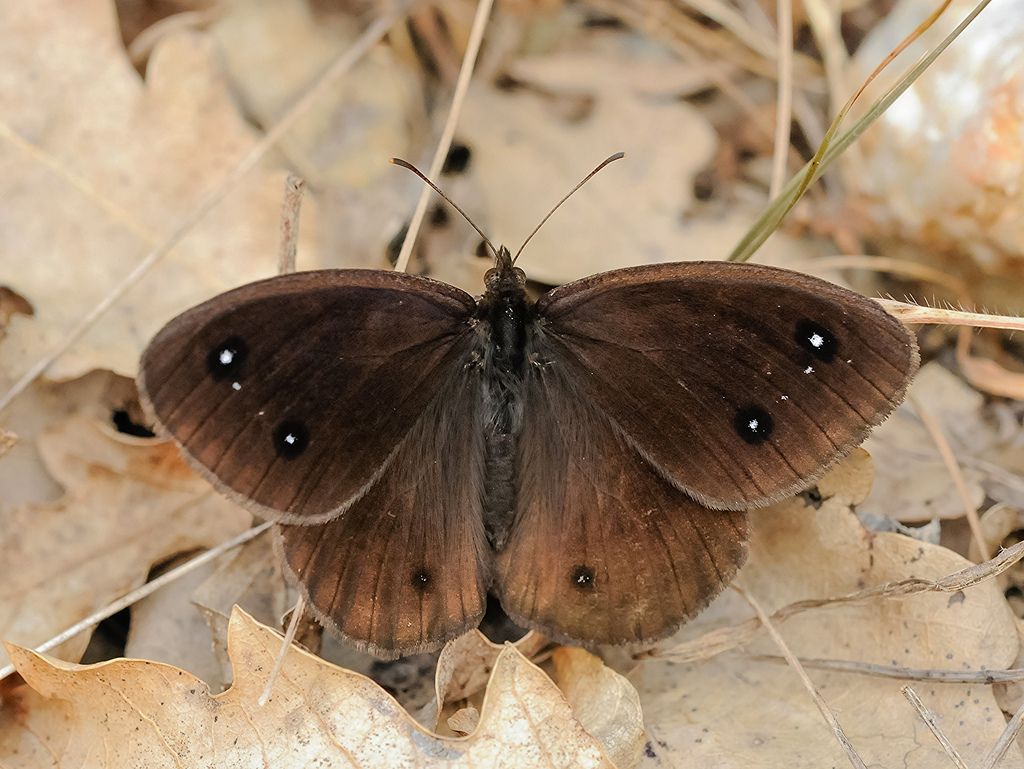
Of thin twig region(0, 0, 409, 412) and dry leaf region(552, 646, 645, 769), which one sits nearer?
dry leaf region(552, 646, 645, 769)

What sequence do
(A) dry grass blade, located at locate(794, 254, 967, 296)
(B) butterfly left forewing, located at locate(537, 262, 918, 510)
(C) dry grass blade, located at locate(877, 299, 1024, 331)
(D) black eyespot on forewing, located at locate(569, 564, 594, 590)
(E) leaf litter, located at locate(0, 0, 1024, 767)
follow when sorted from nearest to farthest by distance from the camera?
(B) butterfly left forewing, located at locate(537, 262, 918, 510), (E) leaf litter, located at locate(0, 0, 1024, 767), (D) black eyespot on forewing, located at locate(569, 564, 594, 590), (C) dry grass blade, located at locate(877, 299, 1024, 331), (A) dry grass blade, located at locate(794, 254, 967, 296)

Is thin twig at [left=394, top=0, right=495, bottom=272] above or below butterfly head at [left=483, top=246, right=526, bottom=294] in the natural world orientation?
above

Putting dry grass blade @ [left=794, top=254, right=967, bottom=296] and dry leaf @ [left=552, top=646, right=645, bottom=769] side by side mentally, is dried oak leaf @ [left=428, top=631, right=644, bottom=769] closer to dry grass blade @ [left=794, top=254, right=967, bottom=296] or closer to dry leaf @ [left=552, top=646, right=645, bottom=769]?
dry leaf @ [left=552, top=646, right=645, bottom=769]

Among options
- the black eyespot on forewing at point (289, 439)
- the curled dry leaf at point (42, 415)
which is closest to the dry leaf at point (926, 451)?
the black eyespot on forewing at point (289, 439)

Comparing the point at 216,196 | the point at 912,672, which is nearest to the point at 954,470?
the point at 912,672

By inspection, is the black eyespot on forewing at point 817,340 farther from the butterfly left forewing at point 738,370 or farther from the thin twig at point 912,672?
the thin twig at point 912,672

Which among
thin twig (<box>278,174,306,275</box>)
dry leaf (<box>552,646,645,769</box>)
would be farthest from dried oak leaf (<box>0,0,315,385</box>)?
dry leaf (<box>552,646,645,769</box>)
